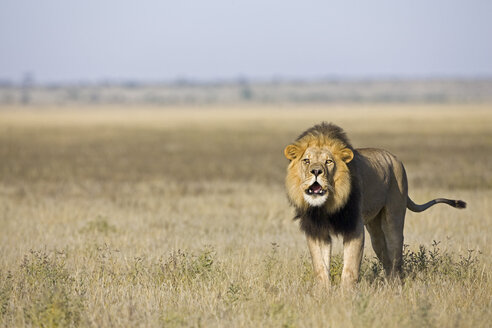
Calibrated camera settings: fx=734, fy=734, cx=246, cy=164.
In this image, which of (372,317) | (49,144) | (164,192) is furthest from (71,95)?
(372,317)

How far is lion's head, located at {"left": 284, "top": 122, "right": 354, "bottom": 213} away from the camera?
20.5 ft

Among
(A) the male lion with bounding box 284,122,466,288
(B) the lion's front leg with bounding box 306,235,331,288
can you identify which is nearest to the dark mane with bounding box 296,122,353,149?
(A) the male lion with bounding box 284,122,466,288

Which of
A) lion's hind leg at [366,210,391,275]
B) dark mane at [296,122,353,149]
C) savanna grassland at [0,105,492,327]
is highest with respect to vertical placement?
dark mane at [296,122,353,149]

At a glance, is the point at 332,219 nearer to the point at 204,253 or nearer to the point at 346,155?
the point at 346,155

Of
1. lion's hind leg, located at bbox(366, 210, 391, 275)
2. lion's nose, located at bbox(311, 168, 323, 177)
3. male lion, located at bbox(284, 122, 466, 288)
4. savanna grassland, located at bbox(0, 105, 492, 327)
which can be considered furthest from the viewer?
lion's hind leg, located at bbox(366, 210, 391, 275)

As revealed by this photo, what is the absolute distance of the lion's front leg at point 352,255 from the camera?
6.50 metres

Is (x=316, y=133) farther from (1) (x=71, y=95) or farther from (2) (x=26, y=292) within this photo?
(1) (x=71, y=95)

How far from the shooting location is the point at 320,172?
244 inches

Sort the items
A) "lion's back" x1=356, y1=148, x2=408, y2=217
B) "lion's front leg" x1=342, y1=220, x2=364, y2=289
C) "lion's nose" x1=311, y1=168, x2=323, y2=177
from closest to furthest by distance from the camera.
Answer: "lion's nose" x1=311, y1=168, x2=323, y2=177 → "lion's front leg" x1=342, y1=220, x2=364, y2=289 → "lion's back" x1=356, y1=148, x2=408, y2=217

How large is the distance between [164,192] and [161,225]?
5.08m

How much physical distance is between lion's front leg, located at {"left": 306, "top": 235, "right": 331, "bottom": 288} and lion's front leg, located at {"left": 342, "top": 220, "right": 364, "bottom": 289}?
0.17 m

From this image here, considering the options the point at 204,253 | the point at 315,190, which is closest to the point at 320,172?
the point at 315,190

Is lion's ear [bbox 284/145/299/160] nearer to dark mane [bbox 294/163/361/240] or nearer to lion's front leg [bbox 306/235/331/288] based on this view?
dark mane [bbox 294/163/361/240]

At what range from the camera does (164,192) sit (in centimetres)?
1727
